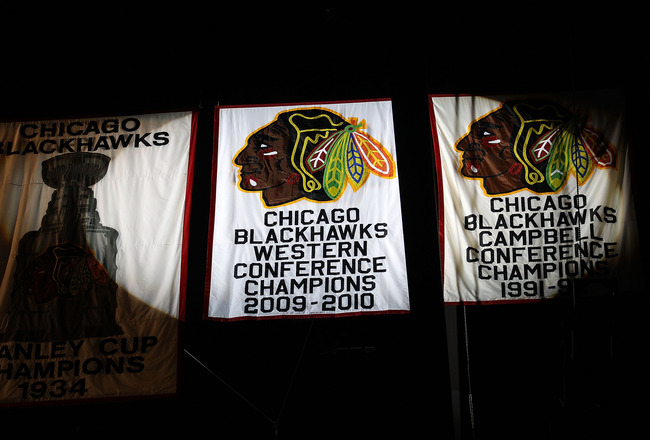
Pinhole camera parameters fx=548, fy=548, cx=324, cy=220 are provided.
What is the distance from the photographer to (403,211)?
5.74m

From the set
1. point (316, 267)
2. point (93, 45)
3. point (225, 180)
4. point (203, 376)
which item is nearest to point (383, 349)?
point (316, 267)

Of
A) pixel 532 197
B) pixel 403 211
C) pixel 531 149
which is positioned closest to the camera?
pixel 532 197

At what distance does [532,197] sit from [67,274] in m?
4.30

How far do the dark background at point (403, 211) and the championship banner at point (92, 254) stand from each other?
44 centimetres

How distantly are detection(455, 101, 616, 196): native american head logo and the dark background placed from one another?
24.2 inches

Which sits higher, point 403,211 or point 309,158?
point 309,158

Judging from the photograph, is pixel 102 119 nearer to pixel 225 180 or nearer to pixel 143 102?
pixel 143 102

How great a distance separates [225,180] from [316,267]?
47.2 inches

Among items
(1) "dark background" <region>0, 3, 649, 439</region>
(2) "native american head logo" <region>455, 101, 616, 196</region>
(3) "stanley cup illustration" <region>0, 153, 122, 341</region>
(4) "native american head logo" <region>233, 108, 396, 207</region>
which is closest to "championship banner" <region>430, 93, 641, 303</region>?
(2) "native american head logo" <region>455, 101, 616, 196</region>

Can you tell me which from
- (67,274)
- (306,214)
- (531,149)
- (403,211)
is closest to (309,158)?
(306,214)

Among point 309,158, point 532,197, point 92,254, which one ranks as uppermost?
point 309,158

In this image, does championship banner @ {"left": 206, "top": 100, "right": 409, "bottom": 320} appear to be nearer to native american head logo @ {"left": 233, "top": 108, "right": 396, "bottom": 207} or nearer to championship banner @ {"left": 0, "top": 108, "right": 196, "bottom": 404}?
native american head logo @ {"left": 233, "top": 108, "right": 396, "bottom": 207}

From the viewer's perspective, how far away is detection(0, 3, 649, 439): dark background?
522cm

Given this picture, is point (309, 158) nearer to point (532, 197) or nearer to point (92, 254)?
point (532, 197)
